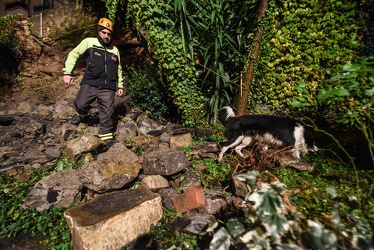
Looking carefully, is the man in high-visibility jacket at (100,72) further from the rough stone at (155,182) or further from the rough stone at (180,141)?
the rough stone at (155,182)

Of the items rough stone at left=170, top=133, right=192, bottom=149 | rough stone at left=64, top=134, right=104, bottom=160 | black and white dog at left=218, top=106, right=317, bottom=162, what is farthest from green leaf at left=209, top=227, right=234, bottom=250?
rough stone at left=64, top=134, right=104, bottom=160

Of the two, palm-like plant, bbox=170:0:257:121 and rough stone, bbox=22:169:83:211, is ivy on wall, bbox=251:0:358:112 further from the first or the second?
rough stone, bbox=22:169:83:211

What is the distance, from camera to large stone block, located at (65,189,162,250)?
6.03 ft

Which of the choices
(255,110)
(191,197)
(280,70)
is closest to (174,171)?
(191,197)

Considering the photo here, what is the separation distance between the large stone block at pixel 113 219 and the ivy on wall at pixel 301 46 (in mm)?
3383

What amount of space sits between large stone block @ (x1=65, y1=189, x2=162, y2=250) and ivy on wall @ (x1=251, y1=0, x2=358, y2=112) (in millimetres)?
3383

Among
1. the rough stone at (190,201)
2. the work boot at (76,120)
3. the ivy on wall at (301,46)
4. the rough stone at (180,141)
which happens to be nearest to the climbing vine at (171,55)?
the rough stone at (180,141)

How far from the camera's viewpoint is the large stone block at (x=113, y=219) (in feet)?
6.03

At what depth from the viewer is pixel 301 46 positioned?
4121mm

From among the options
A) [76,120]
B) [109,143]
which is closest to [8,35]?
[76,120]

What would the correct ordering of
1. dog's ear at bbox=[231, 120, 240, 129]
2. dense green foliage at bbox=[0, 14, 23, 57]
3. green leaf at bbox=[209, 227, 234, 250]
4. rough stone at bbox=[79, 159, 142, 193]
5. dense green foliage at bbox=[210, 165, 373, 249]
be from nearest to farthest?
dense green foliage at bbox=[210, 165, 373, 249], green leaf at bbox=[209, 227, 234, 250], rough stone at bbox=[79, 159, 142, 193], dog's ear at bbox=[231, 120, 240, 129], dense green foliage at bbox=[0, 14, 23, 57]

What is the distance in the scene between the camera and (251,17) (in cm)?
407

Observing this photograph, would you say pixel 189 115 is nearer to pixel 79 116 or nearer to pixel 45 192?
pixel 79 116

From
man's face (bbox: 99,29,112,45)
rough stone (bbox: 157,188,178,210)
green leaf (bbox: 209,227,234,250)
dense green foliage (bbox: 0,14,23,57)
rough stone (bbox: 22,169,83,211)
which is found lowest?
rough stone (bbox: 22,169,83,211)
